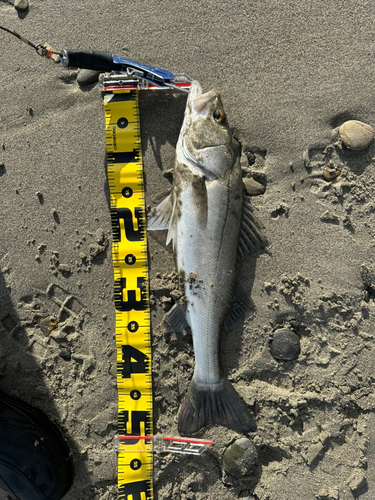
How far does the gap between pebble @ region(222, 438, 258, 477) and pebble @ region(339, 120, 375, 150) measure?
329 cm

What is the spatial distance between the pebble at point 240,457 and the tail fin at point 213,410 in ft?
0.64

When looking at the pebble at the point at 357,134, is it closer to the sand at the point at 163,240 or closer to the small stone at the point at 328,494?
the sand at the point at 163,240

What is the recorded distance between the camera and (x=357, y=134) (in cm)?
327

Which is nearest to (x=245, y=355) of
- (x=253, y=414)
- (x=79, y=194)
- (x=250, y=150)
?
(x=253, y=414)

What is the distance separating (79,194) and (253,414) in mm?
3020

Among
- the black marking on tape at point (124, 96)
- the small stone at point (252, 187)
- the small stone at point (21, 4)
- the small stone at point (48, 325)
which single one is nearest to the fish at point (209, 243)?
the small stone at point (252, 187)

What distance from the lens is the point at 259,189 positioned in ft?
11.1

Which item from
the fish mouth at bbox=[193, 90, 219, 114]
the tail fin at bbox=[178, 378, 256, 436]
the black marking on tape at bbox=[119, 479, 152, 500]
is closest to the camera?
the fish mouth at bbox=[193, 90, 219, 114]

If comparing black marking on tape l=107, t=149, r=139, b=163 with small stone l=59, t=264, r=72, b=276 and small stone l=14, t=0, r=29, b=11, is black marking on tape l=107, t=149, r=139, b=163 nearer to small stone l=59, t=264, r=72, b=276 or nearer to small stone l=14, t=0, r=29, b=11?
small stone l=59, t=264, r=72, b=276

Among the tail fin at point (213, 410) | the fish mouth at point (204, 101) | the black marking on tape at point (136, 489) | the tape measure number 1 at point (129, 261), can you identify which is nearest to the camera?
the fish mouth at point (204, 101)

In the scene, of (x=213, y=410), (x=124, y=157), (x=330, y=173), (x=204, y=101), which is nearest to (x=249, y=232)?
(x=330, y=173)

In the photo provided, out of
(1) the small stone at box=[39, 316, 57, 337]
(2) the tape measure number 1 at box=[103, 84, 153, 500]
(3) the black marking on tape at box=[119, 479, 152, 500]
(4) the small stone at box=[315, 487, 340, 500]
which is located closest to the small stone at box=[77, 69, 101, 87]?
(2) the tape measure number 1 at box=[103, 84, 153, 500]

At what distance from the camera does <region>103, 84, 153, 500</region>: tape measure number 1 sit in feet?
10.9

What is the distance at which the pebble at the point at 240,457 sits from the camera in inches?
125
